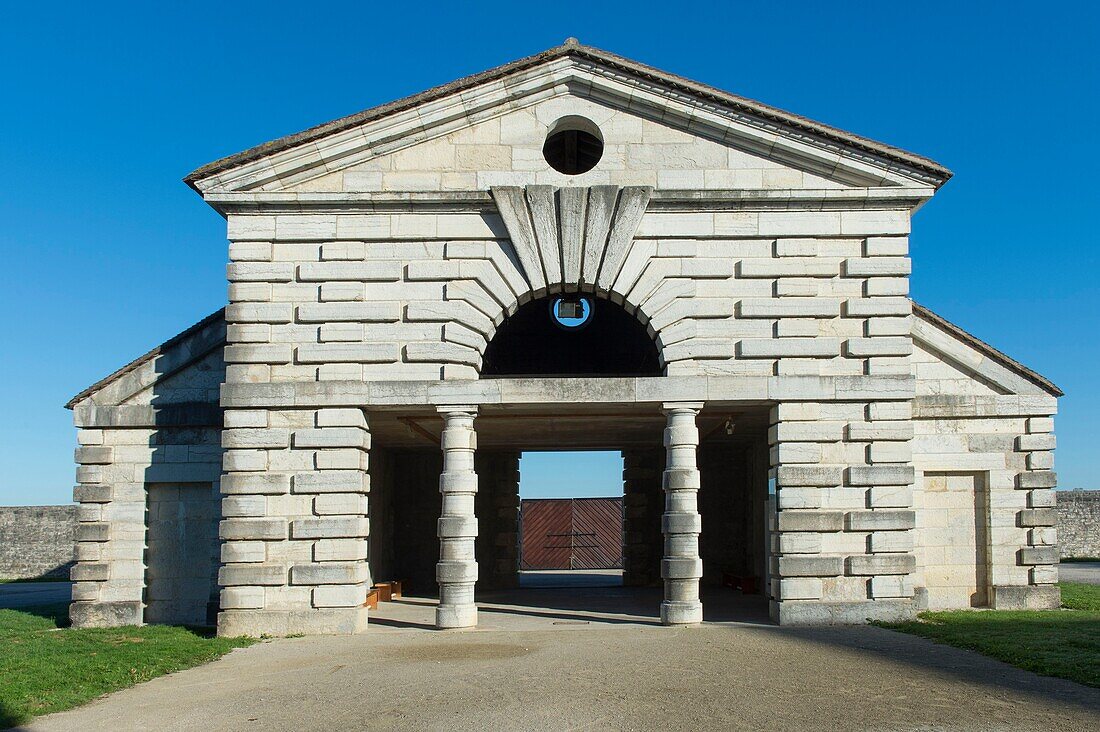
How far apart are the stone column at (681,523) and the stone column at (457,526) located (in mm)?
2922

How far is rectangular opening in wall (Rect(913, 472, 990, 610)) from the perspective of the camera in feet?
55.0

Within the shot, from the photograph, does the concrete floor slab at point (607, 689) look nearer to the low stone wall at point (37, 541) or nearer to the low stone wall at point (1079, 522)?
the low stone wall at point (1079, 522)

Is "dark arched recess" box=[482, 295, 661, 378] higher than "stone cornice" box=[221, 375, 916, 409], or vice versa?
"dark arched recess" box=[482, 295, 661, 378]

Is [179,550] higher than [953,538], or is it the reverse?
[953,538]

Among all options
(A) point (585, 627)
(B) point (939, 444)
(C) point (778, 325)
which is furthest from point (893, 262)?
(A) point (585, 627)

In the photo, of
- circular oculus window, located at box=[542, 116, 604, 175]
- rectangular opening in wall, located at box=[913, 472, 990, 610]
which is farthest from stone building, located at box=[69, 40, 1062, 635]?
circular oculus window, located at box=[542, 116, 604, 175]

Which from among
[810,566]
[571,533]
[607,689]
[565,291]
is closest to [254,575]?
[565,291]

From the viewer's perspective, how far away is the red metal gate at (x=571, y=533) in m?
32.6

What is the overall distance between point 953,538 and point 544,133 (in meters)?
9.76

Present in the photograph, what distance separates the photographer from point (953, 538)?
666 inches

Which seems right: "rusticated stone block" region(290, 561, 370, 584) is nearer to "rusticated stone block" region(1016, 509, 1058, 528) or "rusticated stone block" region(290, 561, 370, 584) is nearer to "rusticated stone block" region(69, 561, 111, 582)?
"rusticated stone block" region(69, 561, 111, 582)

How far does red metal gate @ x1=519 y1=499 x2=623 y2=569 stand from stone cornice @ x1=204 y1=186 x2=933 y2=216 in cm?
1846

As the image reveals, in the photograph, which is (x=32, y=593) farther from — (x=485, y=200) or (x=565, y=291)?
(x=565, y=291)

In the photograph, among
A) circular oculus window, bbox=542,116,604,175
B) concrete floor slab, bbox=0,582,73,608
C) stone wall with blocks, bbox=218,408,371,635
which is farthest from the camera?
concrete floor slab, bbox=0,582,73,608
